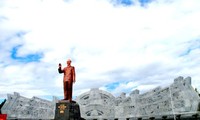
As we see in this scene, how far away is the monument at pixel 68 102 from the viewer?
13793 millimetres

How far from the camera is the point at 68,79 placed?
14.3 m

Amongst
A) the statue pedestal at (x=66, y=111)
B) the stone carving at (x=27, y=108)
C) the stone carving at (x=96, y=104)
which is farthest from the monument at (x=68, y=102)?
the stone carving at (x=27, y=108)

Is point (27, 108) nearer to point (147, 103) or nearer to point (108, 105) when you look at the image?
point (108, 105)

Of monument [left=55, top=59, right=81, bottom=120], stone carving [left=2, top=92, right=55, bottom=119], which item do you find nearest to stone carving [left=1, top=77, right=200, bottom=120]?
stone carving [left=2, top=92, right=55, bottom=119]

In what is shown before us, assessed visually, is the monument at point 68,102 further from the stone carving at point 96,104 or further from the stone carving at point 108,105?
the stone carving at point 96,104

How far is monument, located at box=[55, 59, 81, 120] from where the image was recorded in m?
13.8

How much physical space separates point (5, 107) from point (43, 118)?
18.5 ft

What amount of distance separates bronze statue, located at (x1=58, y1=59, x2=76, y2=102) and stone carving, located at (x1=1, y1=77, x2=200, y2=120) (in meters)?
16.4

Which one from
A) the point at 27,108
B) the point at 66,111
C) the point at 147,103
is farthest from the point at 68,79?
the point at 27,108

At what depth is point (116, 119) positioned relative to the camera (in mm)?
37750

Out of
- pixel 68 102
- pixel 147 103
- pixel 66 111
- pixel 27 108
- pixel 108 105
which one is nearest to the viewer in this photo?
pixel 66 111

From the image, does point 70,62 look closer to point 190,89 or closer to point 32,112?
point 190,89

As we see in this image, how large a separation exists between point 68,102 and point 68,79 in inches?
50.8

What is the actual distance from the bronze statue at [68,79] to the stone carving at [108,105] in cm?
1642
